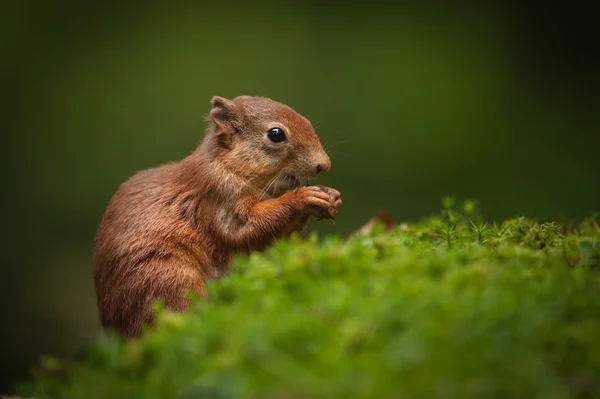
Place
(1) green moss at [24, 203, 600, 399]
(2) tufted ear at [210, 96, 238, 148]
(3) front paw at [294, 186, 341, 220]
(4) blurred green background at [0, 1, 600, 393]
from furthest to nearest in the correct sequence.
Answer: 1. (4) blurred green background at [0, 1, 600, 393]
2. (2) tufted ear at [210, 96, 238, 148]
3. (3) front paw at [294, 186, 341, 220]
4. (1) green moss at [24, 203, 600, 399]

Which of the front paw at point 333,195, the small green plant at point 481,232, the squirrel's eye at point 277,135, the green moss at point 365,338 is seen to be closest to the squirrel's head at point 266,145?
the squirrel's eye at point 277,135

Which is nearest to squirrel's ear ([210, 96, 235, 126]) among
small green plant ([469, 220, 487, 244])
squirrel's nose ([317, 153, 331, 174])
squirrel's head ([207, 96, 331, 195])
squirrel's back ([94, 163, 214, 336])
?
squirrel's head ([207, 96, 331, 195])

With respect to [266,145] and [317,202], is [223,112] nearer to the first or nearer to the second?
[266,145]

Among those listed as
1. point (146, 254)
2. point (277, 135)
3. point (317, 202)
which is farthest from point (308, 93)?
point (146, 254)

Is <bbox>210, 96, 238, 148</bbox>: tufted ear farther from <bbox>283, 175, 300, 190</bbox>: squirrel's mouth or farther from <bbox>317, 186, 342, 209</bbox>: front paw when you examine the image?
<bbox>317, 186, 342, 209</bbox>: front paw

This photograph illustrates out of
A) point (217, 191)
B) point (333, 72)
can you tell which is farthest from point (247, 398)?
point (333, 72)

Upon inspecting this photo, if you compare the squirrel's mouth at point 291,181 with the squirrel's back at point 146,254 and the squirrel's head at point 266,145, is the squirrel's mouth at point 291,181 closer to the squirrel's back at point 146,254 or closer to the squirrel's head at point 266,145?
the squirrel's head at point 266,145

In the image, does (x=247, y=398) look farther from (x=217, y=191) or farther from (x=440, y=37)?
(x=440, y=37)

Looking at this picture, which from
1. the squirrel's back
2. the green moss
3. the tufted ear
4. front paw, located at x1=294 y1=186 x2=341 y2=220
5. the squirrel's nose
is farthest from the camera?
the tufted ear
